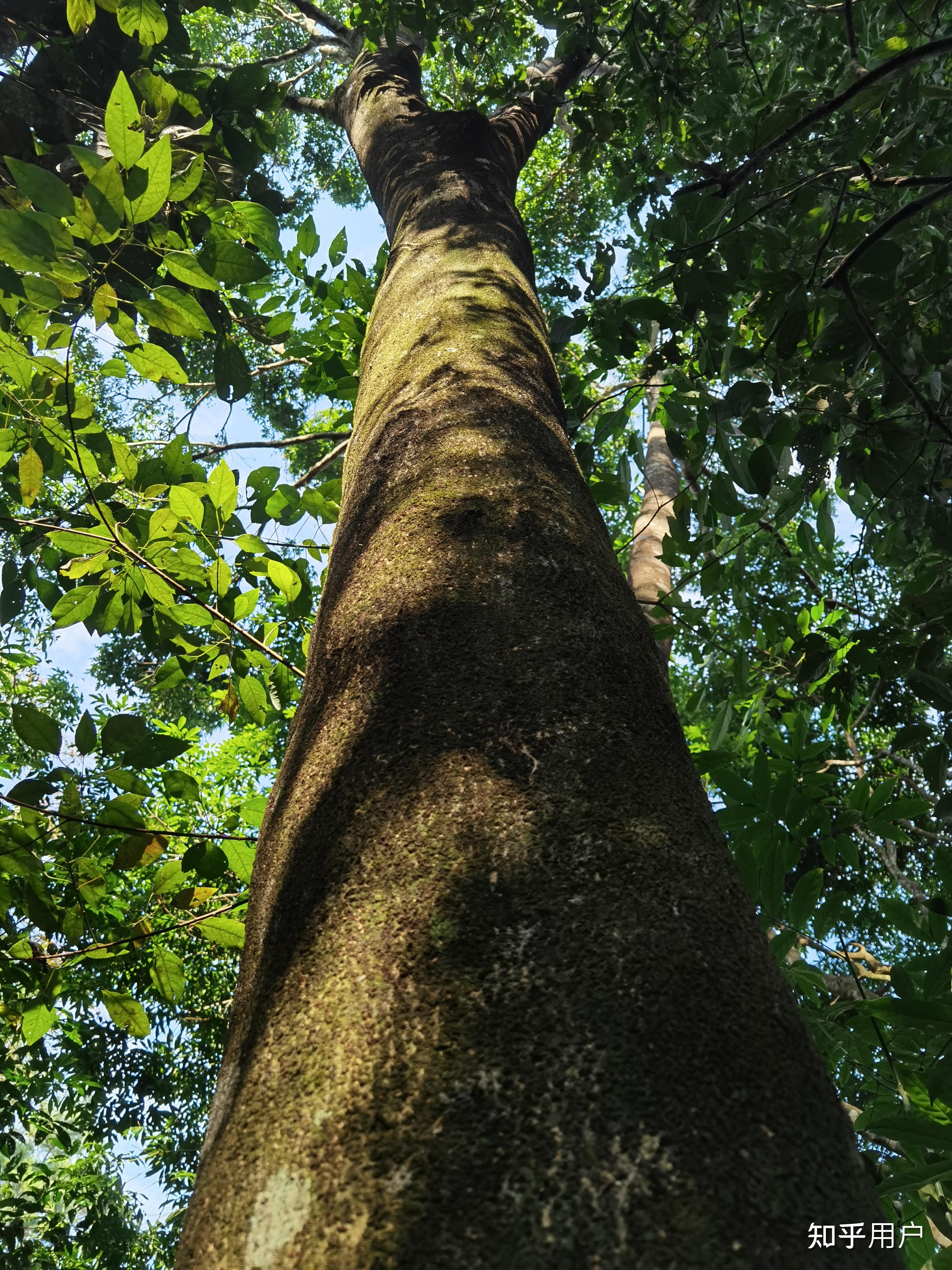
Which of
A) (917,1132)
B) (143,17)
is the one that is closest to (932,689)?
(917,1132)

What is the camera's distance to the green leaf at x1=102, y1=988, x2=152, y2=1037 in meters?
1.50

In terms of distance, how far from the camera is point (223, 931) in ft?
5.10

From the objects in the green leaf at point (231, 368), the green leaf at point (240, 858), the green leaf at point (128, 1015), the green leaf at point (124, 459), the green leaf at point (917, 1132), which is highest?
the green leaf at point (231, 368)

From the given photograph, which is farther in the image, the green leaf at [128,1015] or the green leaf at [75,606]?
the green leaf at [75,606]

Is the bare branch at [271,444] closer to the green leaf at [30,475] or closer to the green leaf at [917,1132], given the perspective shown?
the green leaf at [30,475]

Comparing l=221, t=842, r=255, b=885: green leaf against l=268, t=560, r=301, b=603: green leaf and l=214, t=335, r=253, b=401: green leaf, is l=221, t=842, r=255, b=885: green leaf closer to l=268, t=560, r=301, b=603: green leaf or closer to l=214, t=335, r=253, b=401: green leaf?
l=268, t=560, r=301, b=603: green leaf

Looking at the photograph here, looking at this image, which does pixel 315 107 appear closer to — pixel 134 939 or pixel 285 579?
pixel 285 579

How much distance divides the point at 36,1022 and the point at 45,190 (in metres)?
1.54

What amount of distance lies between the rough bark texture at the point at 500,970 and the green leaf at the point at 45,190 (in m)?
0.69

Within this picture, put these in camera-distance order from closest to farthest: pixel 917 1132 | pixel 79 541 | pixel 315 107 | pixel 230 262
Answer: pixel 917 1132, pixel 230 262, pixel 79 541, pixel 315 107

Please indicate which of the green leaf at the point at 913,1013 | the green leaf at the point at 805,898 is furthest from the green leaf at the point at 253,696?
the green leaf at the point at 913,1013

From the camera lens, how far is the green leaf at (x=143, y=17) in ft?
7.25

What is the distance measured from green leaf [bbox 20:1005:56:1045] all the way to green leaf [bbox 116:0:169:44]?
2420mm

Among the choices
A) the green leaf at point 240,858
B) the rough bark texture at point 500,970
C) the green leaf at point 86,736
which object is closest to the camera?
the rough bark texture at point 500,970
